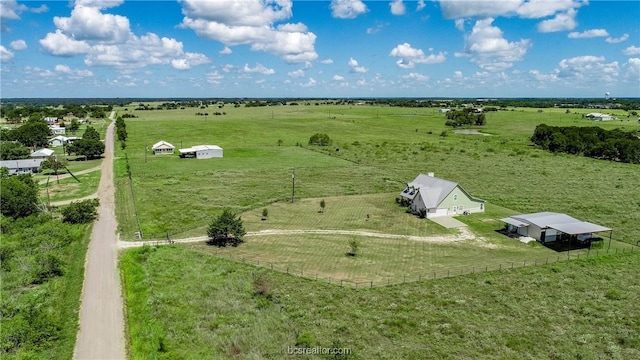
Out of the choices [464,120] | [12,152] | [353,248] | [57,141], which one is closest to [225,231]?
[353,248]

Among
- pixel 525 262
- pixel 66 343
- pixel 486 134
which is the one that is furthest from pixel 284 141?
pixel 66 343

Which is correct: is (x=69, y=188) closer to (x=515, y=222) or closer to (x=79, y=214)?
(x=79, y=214)

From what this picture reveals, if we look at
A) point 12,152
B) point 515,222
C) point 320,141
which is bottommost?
point 515,222

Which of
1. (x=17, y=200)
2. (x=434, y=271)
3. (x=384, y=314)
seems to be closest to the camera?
(x=384, y=314)

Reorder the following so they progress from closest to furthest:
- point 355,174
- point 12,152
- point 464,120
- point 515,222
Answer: point 515,222 < point 355,174 < point 12,152 < point 464,120

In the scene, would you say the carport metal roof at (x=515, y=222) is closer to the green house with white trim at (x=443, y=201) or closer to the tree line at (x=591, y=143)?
the green house with white trim at (x=443, y=201)

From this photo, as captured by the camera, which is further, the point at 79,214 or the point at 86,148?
the point at 86,148

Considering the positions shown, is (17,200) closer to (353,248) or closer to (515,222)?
(353,248)

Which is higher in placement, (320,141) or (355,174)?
(320,141)
